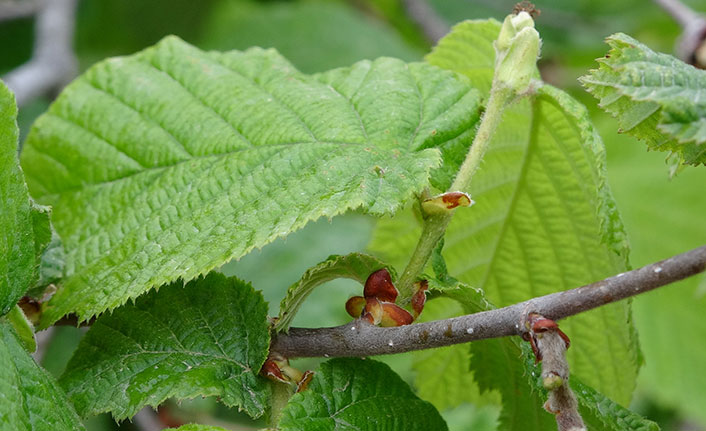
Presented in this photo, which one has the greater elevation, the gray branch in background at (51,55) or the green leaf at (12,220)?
the gray branch in background at (51,55)

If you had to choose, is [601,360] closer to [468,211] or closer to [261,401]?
[468,211]

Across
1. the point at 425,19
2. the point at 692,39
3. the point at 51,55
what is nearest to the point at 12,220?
the point at 692,39

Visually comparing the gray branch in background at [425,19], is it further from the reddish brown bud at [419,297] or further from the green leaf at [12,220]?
the green leaf at [12,220]

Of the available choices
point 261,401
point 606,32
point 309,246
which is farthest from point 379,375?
point 606,32

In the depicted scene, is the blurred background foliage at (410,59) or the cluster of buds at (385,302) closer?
the cluster of buds at (385,302)

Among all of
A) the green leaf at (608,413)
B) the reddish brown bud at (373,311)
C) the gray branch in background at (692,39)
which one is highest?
the gray branch in background at (692,39)

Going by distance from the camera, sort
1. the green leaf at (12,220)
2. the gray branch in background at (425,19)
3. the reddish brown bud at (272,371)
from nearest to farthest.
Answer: the green leaf at (12,220), the reddish brown bud at (272,371), the gray branch in background at (425,19)

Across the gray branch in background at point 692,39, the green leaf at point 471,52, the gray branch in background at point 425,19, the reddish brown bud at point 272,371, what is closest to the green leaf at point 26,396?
the reddish brown bud at point 272,371

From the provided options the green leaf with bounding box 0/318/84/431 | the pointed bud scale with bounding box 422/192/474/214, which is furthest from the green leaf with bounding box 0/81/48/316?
the pointed bud scale with bounding box 422/192/474/214
